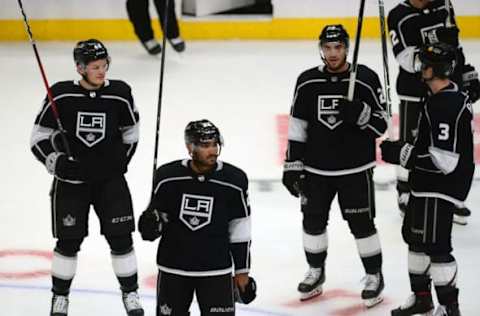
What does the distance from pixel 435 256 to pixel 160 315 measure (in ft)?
3.99

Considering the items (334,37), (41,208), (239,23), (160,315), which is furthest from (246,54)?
(160,315)

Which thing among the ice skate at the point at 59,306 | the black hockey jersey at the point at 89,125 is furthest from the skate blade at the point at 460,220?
the ice skate at the point at 59,306

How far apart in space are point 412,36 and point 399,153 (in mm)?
1383

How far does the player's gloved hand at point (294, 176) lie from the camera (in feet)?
17.1

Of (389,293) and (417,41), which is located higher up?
(417,41)

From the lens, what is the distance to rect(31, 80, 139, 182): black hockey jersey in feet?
16.0

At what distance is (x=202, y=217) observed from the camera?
4309mm

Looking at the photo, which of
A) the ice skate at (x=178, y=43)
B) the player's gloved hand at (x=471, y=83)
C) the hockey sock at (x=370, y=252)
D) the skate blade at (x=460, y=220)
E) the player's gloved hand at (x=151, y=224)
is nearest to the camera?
the player's gloved hand at (x=151, y=224)

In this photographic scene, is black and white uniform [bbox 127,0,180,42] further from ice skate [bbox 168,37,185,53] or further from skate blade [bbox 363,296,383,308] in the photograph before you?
skate blade [bbox 363,296,383,308]

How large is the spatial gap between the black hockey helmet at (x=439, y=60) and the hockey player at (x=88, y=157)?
1.22 meters

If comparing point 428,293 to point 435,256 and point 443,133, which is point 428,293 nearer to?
point 435,256

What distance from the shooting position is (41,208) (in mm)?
6766

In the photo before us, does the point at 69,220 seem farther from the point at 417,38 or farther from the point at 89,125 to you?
the point at 417,38

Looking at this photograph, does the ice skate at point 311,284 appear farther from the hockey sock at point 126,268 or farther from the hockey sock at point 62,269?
the hockey sock at point 62,269
